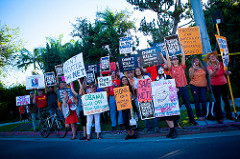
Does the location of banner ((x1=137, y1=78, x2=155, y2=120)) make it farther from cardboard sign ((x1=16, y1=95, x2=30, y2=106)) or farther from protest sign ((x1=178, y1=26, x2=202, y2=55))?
cardboard sign ((x1=16, y1=95, x2=30, y2=106))

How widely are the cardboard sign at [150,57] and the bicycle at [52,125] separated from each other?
14.8ft

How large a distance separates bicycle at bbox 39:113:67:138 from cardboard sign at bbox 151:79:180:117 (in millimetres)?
4427

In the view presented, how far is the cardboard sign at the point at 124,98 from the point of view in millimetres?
6379

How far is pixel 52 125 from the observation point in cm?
865

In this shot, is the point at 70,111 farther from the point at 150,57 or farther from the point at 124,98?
the point at 150,57

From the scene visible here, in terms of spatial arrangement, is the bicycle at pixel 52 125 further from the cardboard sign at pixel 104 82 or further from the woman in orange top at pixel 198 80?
the woman in orange top at pixel 198 80

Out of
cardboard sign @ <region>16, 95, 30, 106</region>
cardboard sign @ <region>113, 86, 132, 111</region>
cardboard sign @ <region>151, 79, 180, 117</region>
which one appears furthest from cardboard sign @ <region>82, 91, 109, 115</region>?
cardboard sign @ <region>16, 95, 30, 106</region>

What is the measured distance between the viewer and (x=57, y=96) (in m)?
9.15

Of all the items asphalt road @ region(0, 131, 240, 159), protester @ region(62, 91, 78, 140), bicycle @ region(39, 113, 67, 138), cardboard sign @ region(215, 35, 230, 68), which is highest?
cardboard sign @ region(215, 35, 230, 68)

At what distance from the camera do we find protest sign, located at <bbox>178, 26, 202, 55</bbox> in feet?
22.4

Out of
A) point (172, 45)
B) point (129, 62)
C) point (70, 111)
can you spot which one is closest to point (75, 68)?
point (70, 111)

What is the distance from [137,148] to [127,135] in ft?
4.35

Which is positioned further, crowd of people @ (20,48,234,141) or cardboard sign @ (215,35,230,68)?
cardboard sign @ (215,35,230,68)

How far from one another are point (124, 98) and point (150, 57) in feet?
9.14
